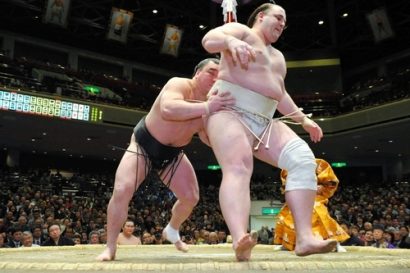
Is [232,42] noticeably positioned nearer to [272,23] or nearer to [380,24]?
[272,23]

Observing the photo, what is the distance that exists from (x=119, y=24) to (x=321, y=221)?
1065 centimetres

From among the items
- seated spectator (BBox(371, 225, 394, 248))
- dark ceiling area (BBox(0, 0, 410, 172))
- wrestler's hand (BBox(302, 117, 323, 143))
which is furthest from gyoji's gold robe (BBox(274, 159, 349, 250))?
dark ceiling area (BBox(0, 0, 410, 172))

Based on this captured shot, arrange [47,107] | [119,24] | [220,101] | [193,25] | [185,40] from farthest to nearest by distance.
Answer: [185,40] → [193,25] → [119,24] → [47,107] → [220,101]

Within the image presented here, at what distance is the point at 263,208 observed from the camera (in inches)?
489

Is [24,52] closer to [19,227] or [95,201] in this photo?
[95,201]

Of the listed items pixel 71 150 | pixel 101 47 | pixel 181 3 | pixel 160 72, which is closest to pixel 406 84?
pixel 181 3

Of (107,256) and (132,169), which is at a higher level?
(132,169)

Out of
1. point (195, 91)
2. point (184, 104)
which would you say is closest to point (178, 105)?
point (184, 104)

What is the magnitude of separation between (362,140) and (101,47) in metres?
8.46

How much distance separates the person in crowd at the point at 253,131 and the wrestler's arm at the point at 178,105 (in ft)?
0.19

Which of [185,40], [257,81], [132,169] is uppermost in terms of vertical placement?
[185,40]

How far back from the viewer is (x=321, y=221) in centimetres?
313

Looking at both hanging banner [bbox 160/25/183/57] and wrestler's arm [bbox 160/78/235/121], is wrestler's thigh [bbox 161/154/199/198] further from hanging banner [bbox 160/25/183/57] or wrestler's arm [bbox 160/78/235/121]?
hanging banner [bbox 160/25/183/57]

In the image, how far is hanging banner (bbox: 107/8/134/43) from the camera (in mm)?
12445
